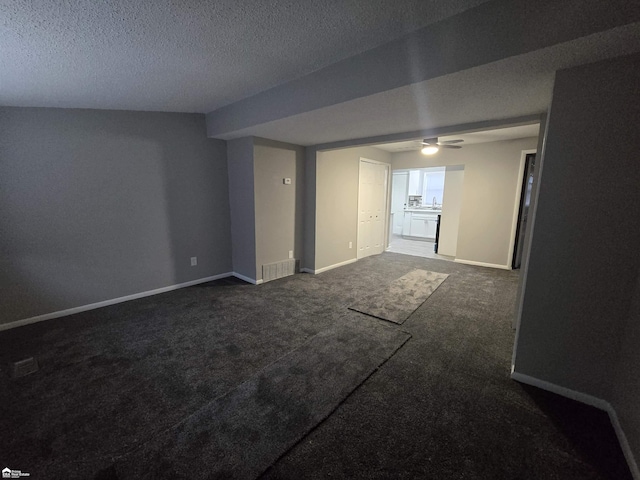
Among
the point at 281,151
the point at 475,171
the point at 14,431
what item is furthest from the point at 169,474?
the point at 475,171

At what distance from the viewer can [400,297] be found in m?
3.58

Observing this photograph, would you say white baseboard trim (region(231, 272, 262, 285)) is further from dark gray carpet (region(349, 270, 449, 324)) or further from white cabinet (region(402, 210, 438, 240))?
white cabinet (region(402, 210, 438, 240))

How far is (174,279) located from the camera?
12.6 ft

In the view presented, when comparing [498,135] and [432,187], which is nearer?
[498,135]

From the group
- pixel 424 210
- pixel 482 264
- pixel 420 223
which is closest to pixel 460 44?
pixel 482 264

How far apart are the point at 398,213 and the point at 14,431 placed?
27.1 feet

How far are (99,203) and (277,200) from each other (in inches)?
87.2

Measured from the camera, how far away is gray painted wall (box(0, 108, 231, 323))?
2682mm

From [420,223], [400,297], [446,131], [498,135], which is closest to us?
[446,131]

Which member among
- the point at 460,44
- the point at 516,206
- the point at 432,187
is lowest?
the point at 516,206

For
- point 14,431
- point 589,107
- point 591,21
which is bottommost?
point 14,431

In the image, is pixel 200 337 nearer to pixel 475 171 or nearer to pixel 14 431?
pixel 14 431

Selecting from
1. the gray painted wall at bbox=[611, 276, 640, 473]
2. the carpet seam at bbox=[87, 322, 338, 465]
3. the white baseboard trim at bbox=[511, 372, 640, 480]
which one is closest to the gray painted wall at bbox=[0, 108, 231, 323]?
the carpet seam at bbox=[87, 322, 338, 465]

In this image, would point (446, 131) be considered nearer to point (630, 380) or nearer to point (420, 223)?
point (630, 380)
